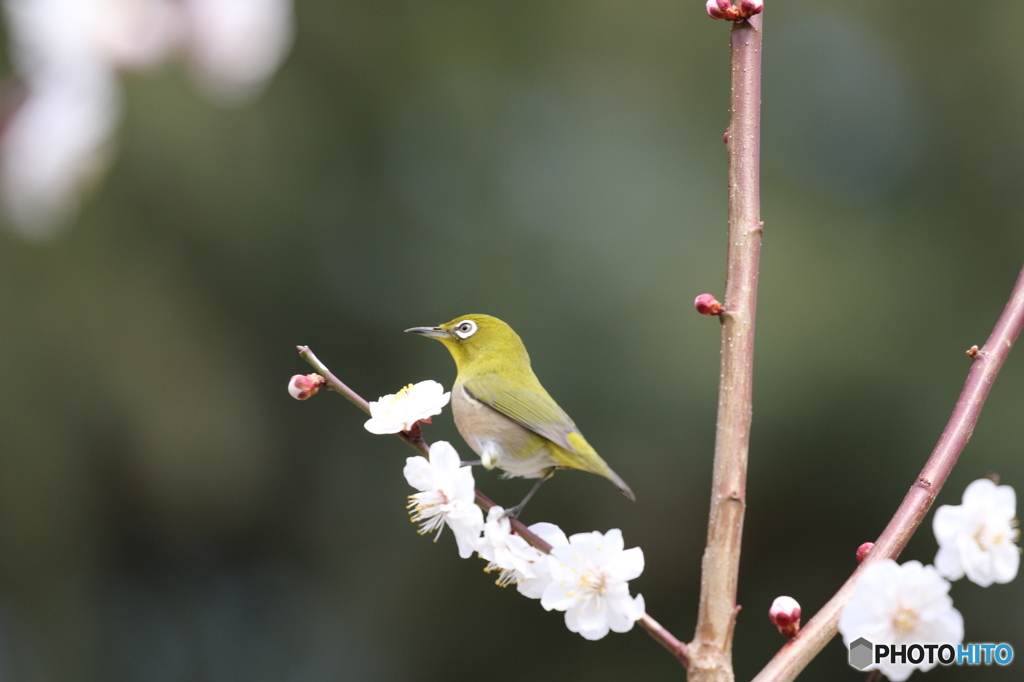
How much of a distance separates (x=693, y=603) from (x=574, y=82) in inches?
136

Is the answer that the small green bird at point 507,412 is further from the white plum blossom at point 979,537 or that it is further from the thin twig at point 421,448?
the white plum blossom at point 979,537

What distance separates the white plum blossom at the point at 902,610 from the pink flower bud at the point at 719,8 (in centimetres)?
49

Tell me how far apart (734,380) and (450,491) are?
0.88 feet

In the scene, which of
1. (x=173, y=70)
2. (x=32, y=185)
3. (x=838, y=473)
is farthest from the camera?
(x=838, y=473)

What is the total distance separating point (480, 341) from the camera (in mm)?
1153

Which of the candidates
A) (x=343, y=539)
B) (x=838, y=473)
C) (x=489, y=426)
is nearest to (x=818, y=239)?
(x=838, y=473)

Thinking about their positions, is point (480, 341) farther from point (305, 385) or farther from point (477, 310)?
point (477, 310)

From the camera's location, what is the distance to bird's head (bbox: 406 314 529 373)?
110 cm

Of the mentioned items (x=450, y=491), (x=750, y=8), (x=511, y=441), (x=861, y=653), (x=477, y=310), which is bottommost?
(x=861, y=653)

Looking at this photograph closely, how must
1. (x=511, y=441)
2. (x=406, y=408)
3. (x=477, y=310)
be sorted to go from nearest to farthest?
1. (x=406, y=408)
2. (x=511, y=441)
3. (x=477, y=310)

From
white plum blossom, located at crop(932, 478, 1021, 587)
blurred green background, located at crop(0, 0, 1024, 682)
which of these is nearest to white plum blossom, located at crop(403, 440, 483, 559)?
white plum blossom, located at crop(932, 478, 1021, 587)

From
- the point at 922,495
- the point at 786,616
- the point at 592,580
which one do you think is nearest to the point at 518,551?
the point at 592,580

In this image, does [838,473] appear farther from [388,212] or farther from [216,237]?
[216,237]

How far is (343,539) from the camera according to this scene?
5.96 meters
